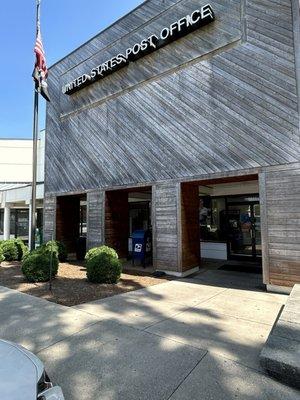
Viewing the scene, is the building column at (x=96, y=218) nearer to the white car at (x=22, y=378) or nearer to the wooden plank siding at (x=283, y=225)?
the wooden plank siding at (x=283, y=225)

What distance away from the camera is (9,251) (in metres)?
12.7

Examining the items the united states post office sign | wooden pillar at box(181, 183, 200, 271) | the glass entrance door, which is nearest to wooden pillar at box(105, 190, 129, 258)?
wooden pillar at box(181, 183, 200, 271)

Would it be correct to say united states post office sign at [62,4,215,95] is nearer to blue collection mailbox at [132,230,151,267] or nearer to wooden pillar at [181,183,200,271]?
wooden pillar at [181,183,200,271]

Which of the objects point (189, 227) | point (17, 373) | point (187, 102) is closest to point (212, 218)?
point (189, 227)

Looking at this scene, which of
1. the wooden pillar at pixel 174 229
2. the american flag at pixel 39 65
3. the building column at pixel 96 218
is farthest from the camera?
the building column at pixel 96 218

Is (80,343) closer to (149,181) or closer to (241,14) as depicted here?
(149,181)

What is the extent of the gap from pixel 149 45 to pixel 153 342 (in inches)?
380

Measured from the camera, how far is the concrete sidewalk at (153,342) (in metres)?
3.07

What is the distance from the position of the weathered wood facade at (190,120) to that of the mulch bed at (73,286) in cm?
134

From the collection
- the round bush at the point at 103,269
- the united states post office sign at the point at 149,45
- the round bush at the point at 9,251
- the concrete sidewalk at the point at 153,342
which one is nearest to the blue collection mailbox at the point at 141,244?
the round bush at the point at 103,269

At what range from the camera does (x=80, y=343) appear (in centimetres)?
411

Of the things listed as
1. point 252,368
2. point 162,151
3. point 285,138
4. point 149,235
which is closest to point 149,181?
point 162,151

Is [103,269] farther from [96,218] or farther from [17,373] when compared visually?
[17,373]

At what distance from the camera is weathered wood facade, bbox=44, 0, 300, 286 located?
7.31 m
